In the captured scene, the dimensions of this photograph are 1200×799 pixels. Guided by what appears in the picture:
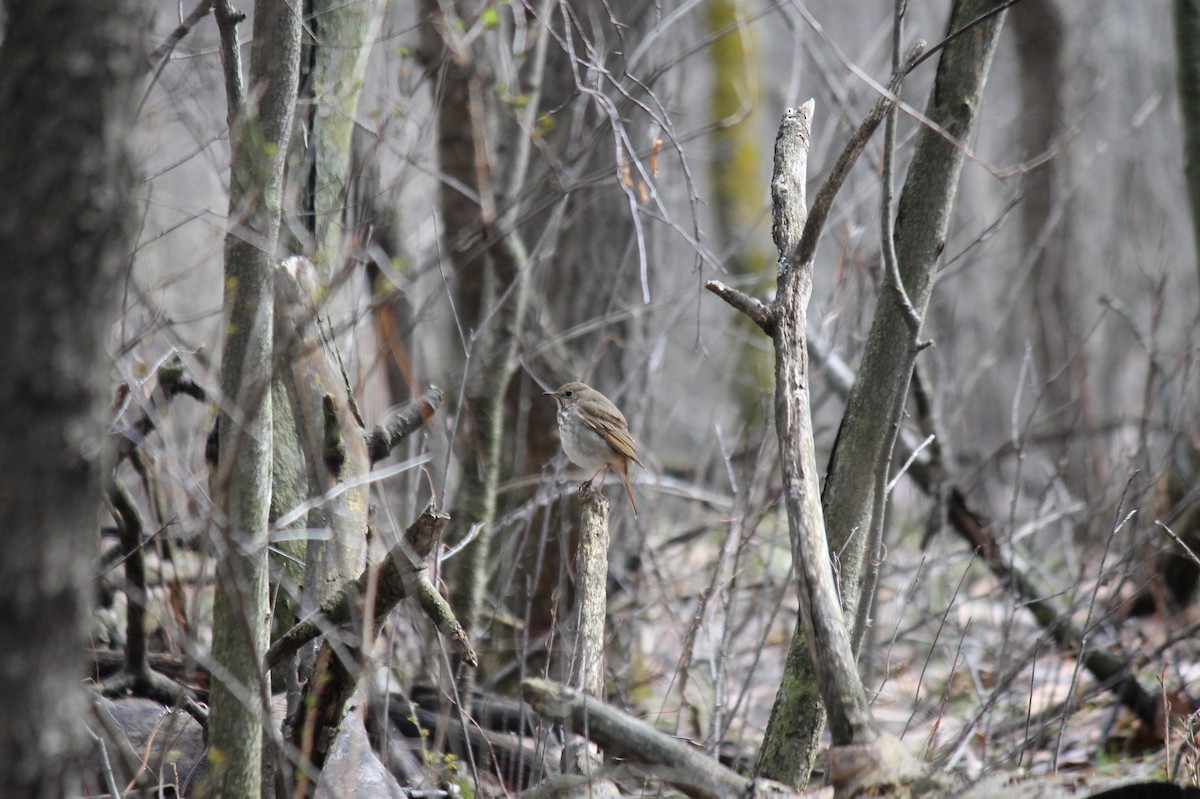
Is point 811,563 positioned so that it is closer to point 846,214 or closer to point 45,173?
point 45,173

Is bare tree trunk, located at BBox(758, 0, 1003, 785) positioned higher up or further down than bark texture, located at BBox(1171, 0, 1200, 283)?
further down

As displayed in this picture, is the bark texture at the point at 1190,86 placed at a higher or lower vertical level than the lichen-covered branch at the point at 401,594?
higher

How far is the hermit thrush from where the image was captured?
4.11 metres

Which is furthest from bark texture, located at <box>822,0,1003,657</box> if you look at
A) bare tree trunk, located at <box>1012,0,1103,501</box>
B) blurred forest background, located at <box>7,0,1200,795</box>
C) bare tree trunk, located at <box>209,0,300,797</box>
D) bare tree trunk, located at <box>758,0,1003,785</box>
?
bare tree trunk, located at <box>1012,0,1103,501</box>

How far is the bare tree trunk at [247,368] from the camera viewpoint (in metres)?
2.47

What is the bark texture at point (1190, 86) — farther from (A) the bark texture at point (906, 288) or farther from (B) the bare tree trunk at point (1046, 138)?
(B) the bare tree trunk at point (1046, 138)

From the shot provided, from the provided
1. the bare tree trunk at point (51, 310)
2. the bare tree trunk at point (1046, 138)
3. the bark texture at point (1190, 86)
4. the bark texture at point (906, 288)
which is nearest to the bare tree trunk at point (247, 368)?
the bare tree trunk at point (51, 310)

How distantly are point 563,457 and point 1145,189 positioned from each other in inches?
399

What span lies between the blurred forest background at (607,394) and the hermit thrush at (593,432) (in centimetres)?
22

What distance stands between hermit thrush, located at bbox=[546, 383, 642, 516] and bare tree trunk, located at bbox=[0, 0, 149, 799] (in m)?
2.65

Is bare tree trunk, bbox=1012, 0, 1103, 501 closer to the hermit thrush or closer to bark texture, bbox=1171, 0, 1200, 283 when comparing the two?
bark texture, bbox=1171, 0, 1200, 283

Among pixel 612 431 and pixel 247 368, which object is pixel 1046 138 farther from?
pixel 247 368

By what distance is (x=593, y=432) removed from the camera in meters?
4.14

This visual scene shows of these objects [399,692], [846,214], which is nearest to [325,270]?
[399,692]
